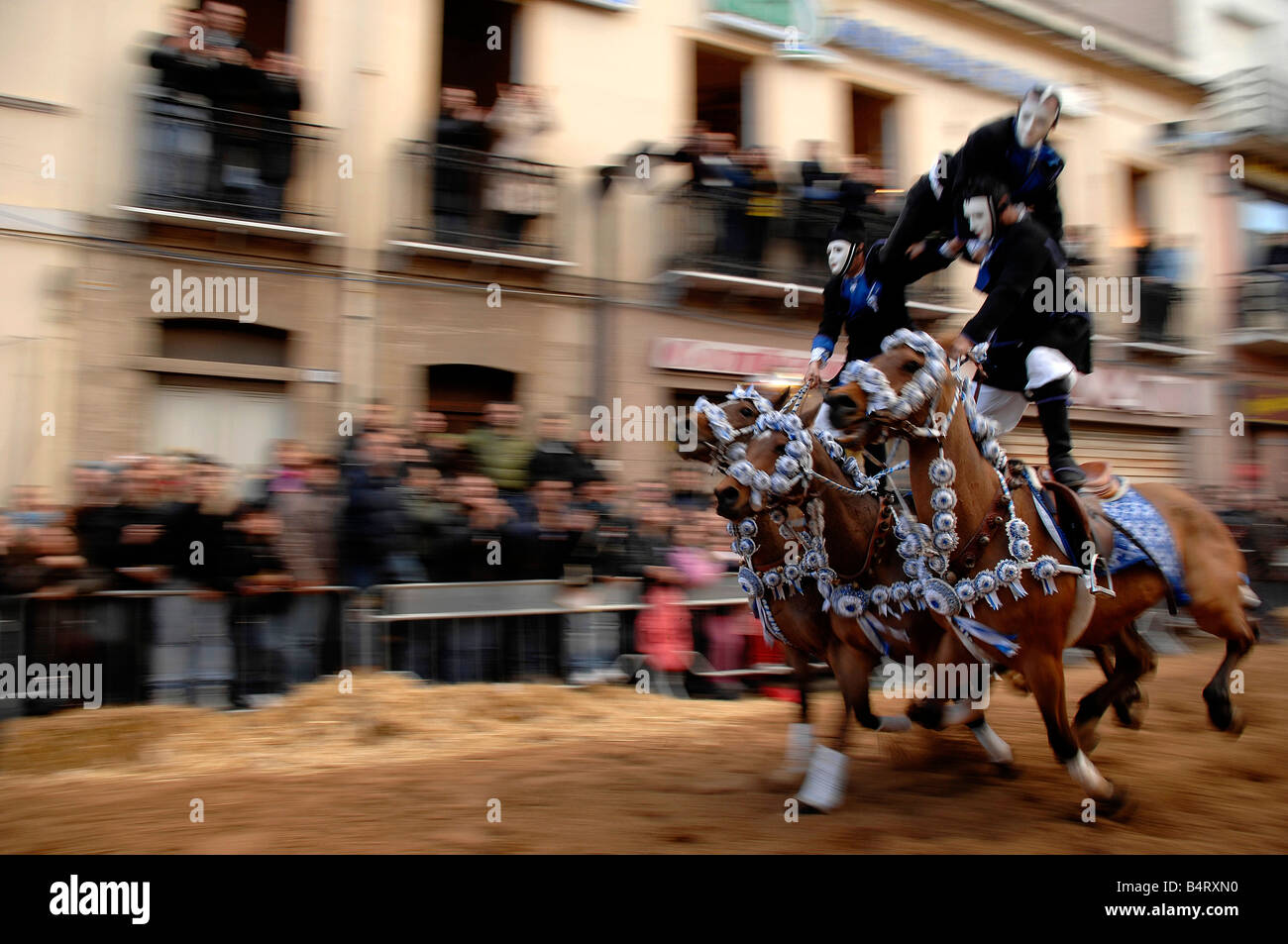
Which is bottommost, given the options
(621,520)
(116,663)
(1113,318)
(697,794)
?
(697,794)

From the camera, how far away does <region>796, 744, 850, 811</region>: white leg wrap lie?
14.7 feet

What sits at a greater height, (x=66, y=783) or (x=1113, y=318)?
(x=1113, y=318)

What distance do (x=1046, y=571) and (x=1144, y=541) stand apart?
0.81m

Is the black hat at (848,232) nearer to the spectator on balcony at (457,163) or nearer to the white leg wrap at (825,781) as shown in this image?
the white leg wrap at (825,781)

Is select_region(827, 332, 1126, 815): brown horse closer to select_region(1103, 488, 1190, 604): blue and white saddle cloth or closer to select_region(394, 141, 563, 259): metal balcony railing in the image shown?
select_region(1103, 488, 1190, 604): blue and white saddle cloth

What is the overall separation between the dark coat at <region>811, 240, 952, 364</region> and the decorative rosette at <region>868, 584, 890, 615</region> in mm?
1397

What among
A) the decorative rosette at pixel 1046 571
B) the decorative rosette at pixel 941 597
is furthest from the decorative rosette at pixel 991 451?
the decorative rosette at pixel 941 597

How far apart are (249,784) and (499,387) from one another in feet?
21.9

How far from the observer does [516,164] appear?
11.1 meters

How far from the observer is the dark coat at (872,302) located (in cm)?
523

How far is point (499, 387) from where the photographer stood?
11148 mm

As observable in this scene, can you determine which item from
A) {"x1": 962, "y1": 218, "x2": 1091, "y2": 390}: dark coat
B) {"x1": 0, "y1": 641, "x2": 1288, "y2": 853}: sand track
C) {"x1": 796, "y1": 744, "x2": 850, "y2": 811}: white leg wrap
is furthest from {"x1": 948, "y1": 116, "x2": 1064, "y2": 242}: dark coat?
{"x1": 0, "y1": 641, "x2": 1288, "y2": 853}: sand track
